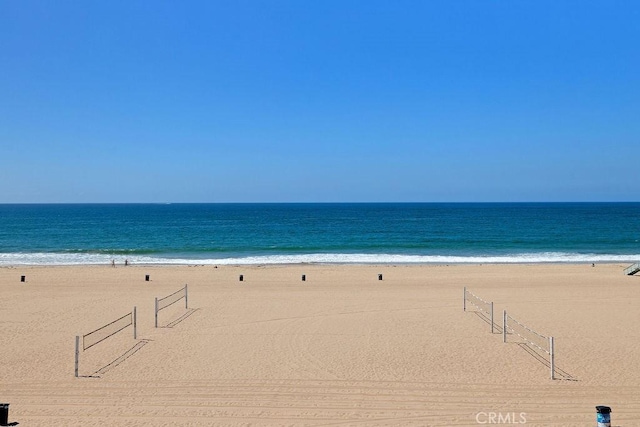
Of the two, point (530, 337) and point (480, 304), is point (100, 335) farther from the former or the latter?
point (480, 304)

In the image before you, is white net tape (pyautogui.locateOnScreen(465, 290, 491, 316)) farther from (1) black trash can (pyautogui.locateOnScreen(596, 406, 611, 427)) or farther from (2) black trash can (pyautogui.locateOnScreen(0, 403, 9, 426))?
(2) black trash can (pyautogui.locateOnScreen(0, 403, 9, 426))

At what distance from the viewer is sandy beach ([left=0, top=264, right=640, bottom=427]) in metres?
10.4

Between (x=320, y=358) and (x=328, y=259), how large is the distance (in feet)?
98.1

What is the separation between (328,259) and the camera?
43.9m

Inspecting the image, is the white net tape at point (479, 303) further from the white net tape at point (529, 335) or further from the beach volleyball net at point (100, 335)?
the beach volleyball net at point (100, 335)

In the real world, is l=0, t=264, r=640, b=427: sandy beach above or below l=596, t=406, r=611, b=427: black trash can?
below

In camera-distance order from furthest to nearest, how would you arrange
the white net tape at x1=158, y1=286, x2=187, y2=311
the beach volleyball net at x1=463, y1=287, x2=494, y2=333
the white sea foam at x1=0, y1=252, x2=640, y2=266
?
the white sea foam at x1=0, y1=252, x2=640, y2=266 → the white net tape at x1=158, y1=286, x2=187, y2=311 → the beach volleyball net at x1=463, y1=287, x2=494, y2=333

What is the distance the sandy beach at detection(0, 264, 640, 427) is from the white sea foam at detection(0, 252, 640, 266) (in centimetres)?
1560

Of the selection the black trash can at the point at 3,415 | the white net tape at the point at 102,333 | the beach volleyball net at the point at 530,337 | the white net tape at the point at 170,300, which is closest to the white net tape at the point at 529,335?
the beach volleyball net at the point at 530,337

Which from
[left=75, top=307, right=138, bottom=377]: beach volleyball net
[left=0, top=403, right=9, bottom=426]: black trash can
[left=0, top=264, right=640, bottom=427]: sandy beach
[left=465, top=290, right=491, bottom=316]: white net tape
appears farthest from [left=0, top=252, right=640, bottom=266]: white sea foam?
[left=0, top=403, right=9, bottom=426]: black trash can

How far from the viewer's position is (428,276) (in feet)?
103

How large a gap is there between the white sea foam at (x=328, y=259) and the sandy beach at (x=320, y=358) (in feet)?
51.2

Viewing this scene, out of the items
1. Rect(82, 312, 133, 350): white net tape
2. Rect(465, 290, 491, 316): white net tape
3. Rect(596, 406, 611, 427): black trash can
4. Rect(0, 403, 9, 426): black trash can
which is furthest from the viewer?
Rect(465, 290, 491, 316): white net tape

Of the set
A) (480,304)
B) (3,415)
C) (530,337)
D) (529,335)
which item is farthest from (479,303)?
(3,415)
